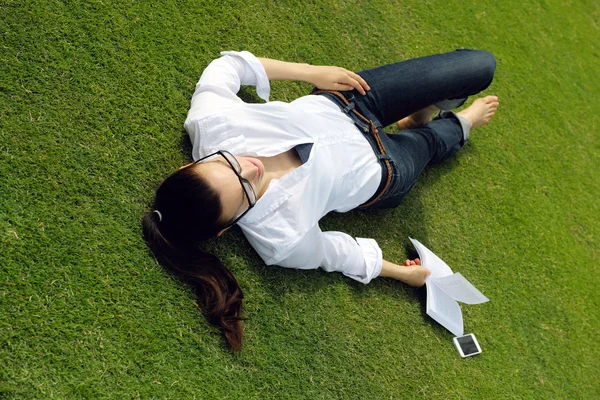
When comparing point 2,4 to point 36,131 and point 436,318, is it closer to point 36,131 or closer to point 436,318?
point 36,131

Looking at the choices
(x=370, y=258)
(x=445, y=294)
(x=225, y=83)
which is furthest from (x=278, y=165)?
(x=445, y=294)

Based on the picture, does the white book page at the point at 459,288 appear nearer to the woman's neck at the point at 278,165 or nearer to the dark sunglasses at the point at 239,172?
the woman's neck at the point at 278,165

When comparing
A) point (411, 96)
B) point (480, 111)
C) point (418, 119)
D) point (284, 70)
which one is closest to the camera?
point (284, 70)

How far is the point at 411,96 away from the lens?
2.69 meters

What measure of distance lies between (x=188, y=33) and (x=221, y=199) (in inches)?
47.9

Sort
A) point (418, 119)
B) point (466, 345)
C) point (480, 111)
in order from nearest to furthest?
point (466, 345), point (418, 119), point (480, 111)

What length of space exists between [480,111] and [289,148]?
1.69m

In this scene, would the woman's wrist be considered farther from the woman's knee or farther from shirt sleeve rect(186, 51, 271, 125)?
the woman's knee

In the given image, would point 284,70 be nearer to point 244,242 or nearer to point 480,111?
point 244,242

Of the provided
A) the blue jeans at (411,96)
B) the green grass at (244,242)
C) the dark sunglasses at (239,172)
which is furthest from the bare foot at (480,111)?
the dark sunglasses at (239,172)

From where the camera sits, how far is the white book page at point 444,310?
2748mm

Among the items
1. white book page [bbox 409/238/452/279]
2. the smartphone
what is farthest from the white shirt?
the smartphone

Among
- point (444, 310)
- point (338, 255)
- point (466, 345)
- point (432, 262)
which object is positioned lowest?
point (466, 345)

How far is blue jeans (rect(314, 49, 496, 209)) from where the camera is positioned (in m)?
2.60
